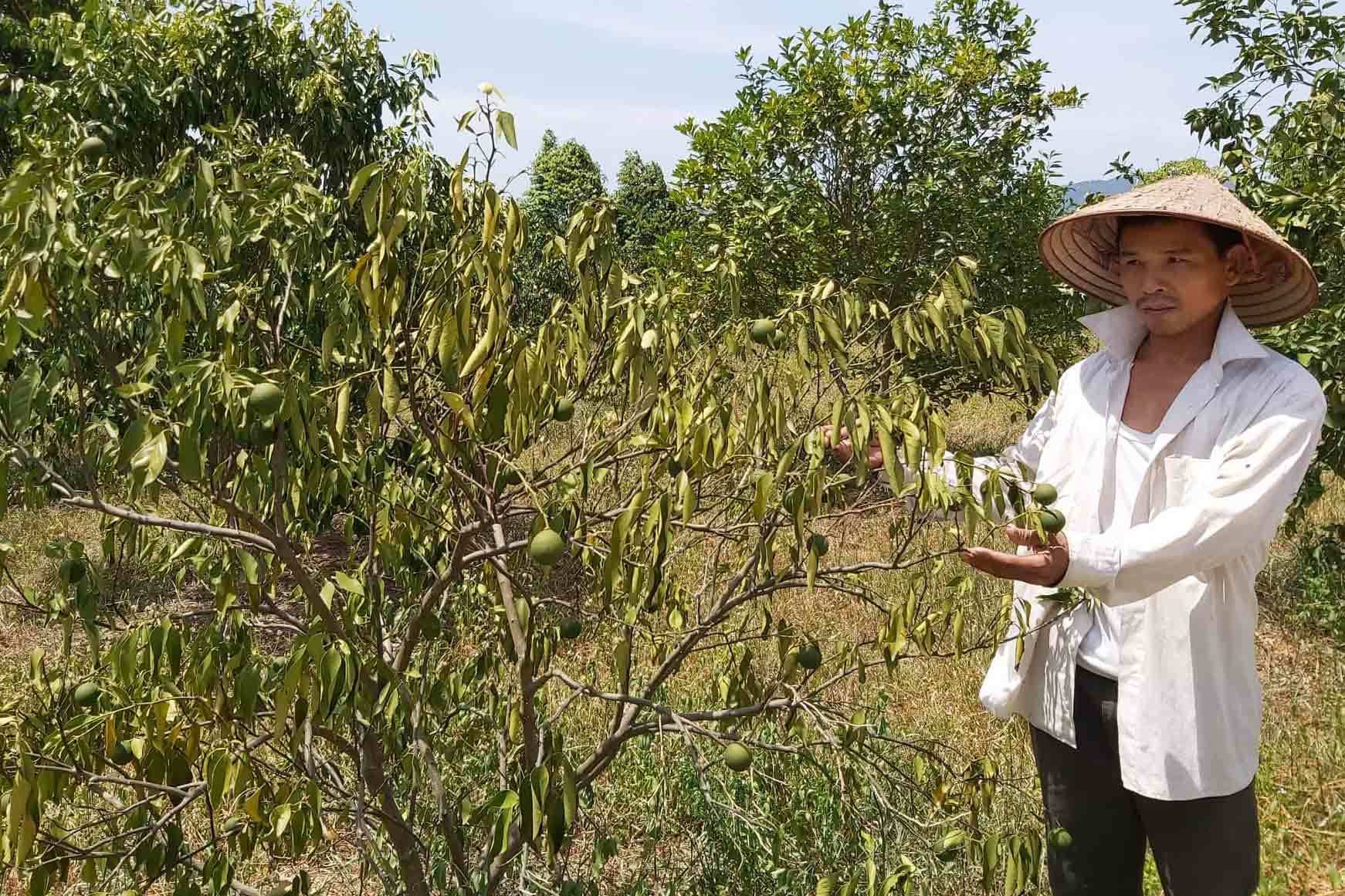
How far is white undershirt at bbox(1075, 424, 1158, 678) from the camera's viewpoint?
1.84m

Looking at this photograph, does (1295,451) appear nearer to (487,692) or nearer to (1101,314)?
(1101,314)

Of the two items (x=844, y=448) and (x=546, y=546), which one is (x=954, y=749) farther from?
(x=546, y=546)

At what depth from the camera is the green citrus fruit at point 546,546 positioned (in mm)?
1263

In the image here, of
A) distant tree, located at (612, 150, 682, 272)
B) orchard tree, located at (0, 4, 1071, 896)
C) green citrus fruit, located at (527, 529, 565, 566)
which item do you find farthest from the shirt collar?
distant tree, located at (612, 150, 682, 272)

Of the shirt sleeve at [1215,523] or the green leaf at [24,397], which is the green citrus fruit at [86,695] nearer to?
the green leaf at [24,397]

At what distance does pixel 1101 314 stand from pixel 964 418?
901 cm

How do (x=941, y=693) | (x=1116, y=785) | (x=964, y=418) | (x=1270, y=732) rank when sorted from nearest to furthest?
(x=1116, y=785) → (x=1270, y=732) → (x=941, y=693) → (x=964, y=418)

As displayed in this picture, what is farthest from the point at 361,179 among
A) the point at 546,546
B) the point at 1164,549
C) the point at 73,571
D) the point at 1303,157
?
the point at 1303,157

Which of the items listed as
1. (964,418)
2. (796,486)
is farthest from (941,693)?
(964,418)

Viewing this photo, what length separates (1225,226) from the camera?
178cm

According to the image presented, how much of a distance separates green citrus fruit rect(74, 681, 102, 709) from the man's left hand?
144 cm

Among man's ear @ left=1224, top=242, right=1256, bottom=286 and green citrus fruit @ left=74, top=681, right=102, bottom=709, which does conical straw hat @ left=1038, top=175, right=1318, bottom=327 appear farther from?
green citrus fruit @ left=74, top=681, right=102, bottom=709

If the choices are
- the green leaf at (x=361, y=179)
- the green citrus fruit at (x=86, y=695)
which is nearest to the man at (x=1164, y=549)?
the green leaf at (x=361, y=179)

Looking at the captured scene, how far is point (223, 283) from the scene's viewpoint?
7.10ft
